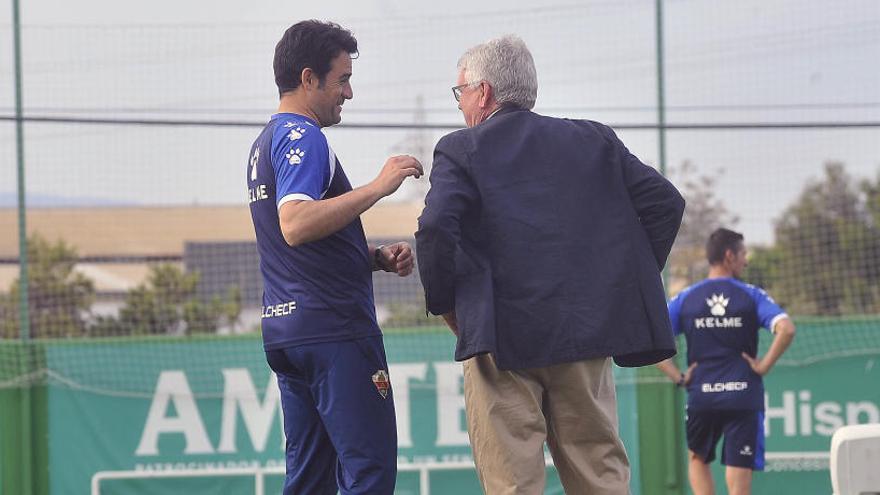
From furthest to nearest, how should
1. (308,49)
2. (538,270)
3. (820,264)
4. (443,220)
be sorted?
(820,264) < (308,49) < (538,270) < (443,220)

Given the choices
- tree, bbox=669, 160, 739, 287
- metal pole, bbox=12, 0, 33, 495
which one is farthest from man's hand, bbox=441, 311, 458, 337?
metal pole, bbox=12, 0, 33, 495

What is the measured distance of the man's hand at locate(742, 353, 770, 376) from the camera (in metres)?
8.20

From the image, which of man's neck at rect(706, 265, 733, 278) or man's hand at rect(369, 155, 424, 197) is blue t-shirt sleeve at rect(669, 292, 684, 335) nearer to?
man's neck at rect(706, 265, 733, 278)

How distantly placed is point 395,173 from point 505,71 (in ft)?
1.57

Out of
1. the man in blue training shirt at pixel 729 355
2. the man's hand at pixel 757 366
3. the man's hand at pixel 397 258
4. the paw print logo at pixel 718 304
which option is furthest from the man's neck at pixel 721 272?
the man's hand at pixel 397 258

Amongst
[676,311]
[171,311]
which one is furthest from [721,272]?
[171,311]

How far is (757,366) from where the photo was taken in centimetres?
823

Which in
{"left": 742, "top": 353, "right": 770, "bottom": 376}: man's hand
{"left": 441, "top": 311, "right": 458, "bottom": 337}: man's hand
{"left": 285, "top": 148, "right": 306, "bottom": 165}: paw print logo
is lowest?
{"left": 742, "top": 353, "right": 770, "bottom": 376}: man's hand

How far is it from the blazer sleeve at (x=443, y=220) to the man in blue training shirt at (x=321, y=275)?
0.16m

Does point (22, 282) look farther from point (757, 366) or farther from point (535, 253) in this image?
point (535, 253)

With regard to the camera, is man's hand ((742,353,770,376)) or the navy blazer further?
man's hand ((742,353,770,376))

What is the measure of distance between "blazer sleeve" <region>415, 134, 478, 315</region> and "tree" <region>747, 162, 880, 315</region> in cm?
705

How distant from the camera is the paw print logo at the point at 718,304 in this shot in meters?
8.28

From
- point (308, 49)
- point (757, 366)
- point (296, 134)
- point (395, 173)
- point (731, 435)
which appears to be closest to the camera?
point (395, 173)
